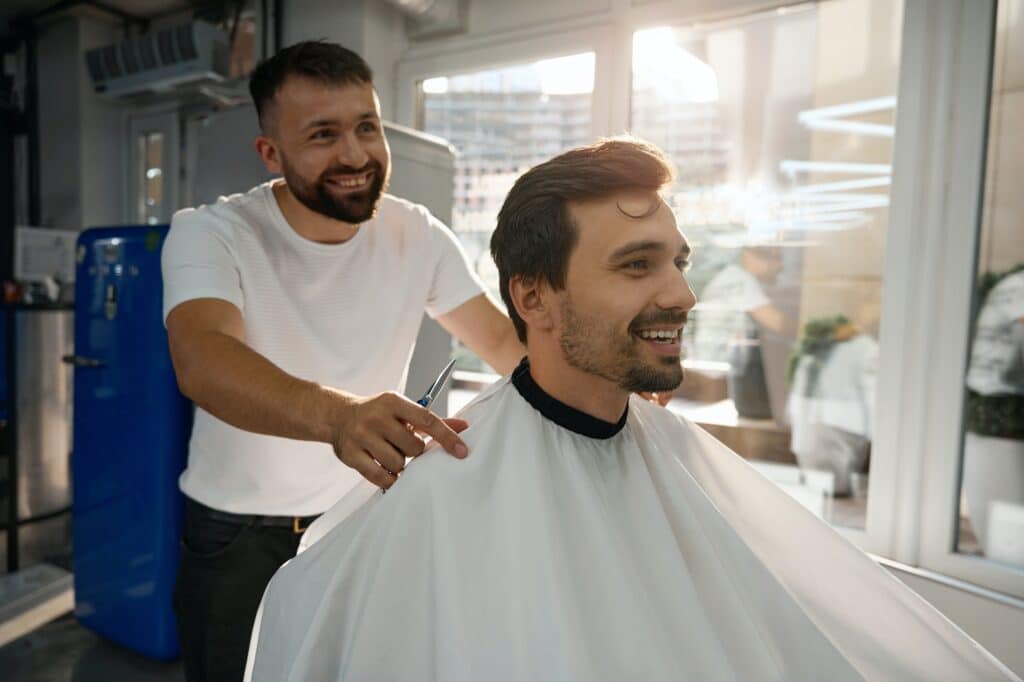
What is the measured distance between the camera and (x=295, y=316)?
1.51 metres

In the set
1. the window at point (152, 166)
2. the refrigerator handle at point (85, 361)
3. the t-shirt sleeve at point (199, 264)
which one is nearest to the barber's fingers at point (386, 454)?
the t-shirt sleeve at point (199, 264)

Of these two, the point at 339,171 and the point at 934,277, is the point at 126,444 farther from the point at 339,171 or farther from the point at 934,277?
the point at 934,277

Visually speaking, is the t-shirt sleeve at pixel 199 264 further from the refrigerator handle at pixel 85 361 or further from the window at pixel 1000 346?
the window at pixel 1000 346

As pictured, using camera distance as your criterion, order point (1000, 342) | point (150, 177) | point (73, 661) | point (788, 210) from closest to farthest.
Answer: point (1000, 342), point (73, 661), point (788, 210), point (150, 177)

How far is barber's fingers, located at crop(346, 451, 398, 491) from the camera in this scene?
0.98m

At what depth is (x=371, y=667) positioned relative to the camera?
922mm

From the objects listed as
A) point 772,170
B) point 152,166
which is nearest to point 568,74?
point 772,170

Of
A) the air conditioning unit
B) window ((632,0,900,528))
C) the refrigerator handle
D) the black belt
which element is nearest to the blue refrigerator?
the refrigerator handle

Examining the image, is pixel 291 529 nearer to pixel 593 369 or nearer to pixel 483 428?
pixel 483 428

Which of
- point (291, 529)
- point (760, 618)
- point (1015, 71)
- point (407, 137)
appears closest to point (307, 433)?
point (291, 529)

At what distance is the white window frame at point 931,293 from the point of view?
85.4 inches

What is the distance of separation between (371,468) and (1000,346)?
7.12 ft

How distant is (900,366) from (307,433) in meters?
2.07

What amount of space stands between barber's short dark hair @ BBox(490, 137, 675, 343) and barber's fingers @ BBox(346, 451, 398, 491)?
41 cm
